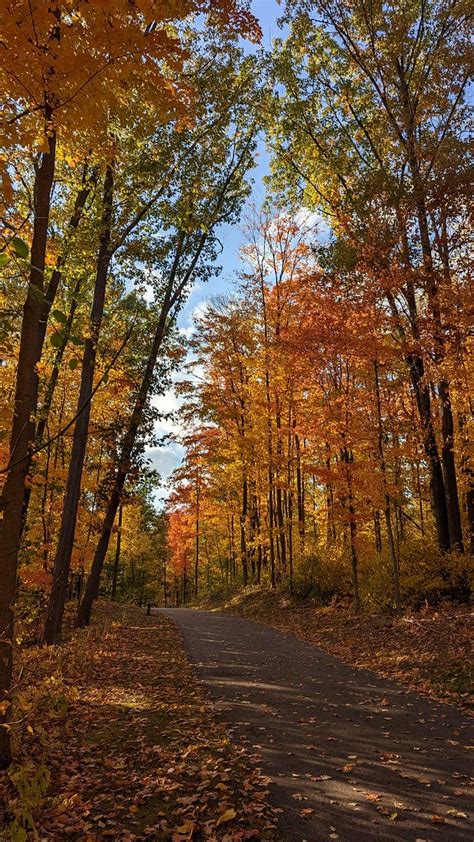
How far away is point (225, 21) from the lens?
180 inches

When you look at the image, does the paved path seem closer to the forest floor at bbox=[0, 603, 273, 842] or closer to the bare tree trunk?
the forest floor at bbox=[0, 603, 273, 842]

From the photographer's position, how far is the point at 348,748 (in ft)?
16.7

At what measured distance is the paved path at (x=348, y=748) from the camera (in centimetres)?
370

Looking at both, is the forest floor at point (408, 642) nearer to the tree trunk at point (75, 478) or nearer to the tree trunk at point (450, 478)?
the tree trunk at point (450, 478)

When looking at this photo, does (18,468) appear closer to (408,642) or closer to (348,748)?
(348,748)

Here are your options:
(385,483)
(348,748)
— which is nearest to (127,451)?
(385,483)

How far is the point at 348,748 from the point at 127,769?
7.32 ft

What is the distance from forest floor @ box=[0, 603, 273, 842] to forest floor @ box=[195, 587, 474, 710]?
3564 mm

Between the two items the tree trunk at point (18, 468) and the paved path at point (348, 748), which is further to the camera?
the tree trunk at point (18, 468)

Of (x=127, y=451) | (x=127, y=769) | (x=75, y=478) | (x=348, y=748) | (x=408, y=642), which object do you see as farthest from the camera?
(x=127, y=451)

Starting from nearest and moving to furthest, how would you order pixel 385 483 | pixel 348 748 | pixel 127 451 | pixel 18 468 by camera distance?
pixel 18 468
pixel 348 748
pixel 385 483
pixel 127 451

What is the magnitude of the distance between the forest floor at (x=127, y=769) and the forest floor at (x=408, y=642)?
3564mm

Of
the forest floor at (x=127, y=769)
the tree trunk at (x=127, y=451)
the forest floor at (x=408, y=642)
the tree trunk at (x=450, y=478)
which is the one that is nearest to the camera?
the forest floor at (x=127, y=769)

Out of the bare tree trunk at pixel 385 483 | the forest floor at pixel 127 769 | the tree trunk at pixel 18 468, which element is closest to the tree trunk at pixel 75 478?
the forest floor at pixel 127 769
